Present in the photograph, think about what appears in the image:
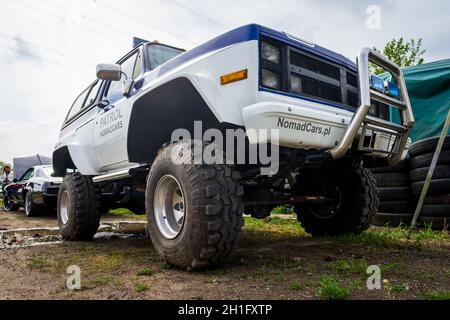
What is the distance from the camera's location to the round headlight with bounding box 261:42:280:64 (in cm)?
292

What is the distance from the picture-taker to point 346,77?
361cm

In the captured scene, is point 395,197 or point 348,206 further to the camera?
point 395,197

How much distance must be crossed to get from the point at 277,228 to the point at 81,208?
2.88m

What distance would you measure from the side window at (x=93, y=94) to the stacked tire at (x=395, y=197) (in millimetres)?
4362

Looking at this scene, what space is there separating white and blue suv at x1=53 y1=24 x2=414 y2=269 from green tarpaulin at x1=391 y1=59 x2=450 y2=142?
3.06m

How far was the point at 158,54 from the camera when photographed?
174 inches

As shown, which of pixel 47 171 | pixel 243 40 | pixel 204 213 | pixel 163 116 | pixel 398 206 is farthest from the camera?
pixel 47 171

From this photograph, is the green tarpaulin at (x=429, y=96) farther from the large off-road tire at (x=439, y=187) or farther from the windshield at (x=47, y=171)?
the windshield at (x=47, y=171)

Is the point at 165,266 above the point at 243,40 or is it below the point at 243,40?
below

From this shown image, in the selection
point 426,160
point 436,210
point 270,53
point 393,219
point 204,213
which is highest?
point 270,53

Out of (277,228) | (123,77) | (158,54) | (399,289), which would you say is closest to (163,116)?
(158,54)

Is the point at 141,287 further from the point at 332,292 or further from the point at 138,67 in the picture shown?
the point at 138,67

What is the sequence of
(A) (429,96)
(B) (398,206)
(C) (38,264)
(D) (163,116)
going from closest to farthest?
(C) (38,264) < (D) (163,116) < (B) (398,206) < (A) (429,96)
